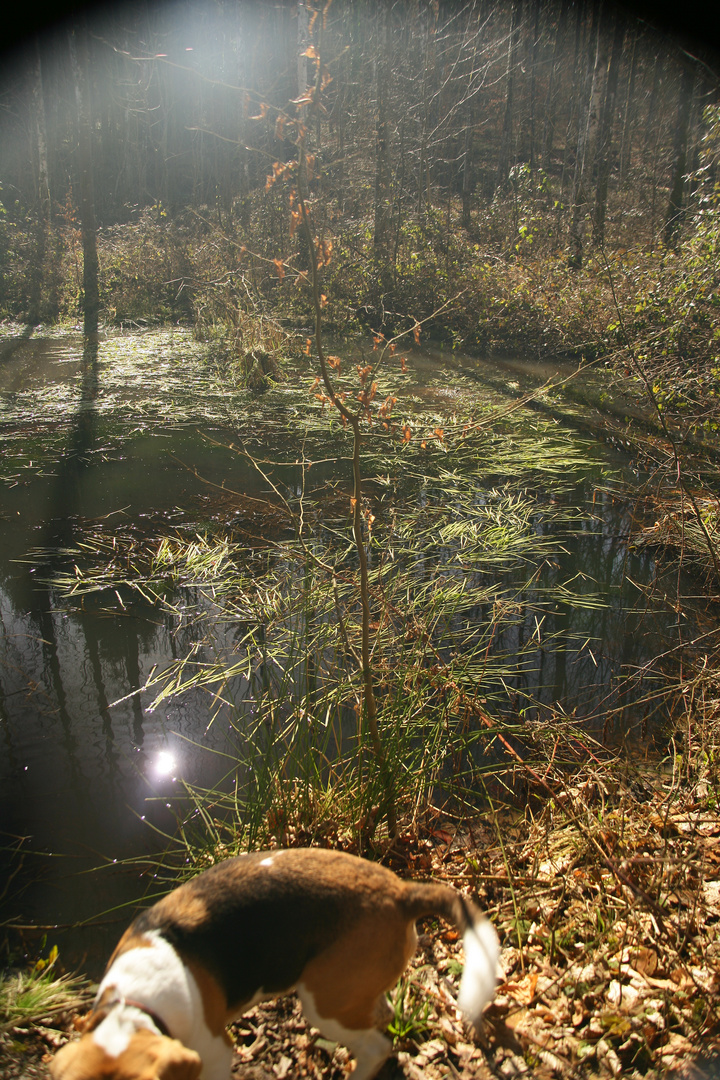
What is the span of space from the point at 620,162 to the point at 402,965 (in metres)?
25.1

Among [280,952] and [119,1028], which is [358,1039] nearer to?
[280,952]

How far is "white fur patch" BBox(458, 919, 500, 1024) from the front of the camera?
1.26 metres

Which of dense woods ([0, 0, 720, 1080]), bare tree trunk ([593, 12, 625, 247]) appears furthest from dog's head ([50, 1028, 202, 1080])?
bare tree trunk ([593, 12, 625, 247])

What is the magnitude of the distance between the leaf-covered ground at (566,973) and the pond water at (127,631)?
0.66 meters

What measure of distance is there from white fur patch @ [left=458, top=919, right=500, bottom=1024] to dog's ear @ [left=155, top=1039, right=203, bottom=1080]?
20.9 inches

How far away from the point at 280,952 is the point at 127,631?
8.52ft

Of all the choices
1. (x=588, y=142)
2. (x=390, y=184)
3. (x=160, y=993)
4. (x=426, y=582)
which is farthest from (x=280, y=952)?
(x=390, y=184)

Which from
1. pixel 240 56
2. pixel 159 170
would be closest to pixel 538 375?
pixel 240 56

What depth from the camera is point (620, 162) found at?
2064 cm

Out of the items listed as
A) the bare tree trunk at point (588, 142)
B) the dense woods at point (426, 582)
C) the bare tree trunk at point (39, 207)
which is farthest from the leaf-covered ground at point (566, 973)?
the bare tree trunk at point (39, 207)

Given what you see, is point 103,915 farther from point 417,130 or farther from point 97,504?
point 417,130

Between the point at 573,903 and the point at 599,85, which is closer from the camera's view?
the point at 573,903

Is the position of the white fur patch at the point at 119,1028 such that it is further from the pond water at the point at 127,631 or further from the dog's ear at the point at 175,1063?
the pond water at the point at 127,631

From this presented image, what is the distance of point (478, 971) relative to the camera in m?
1.30
